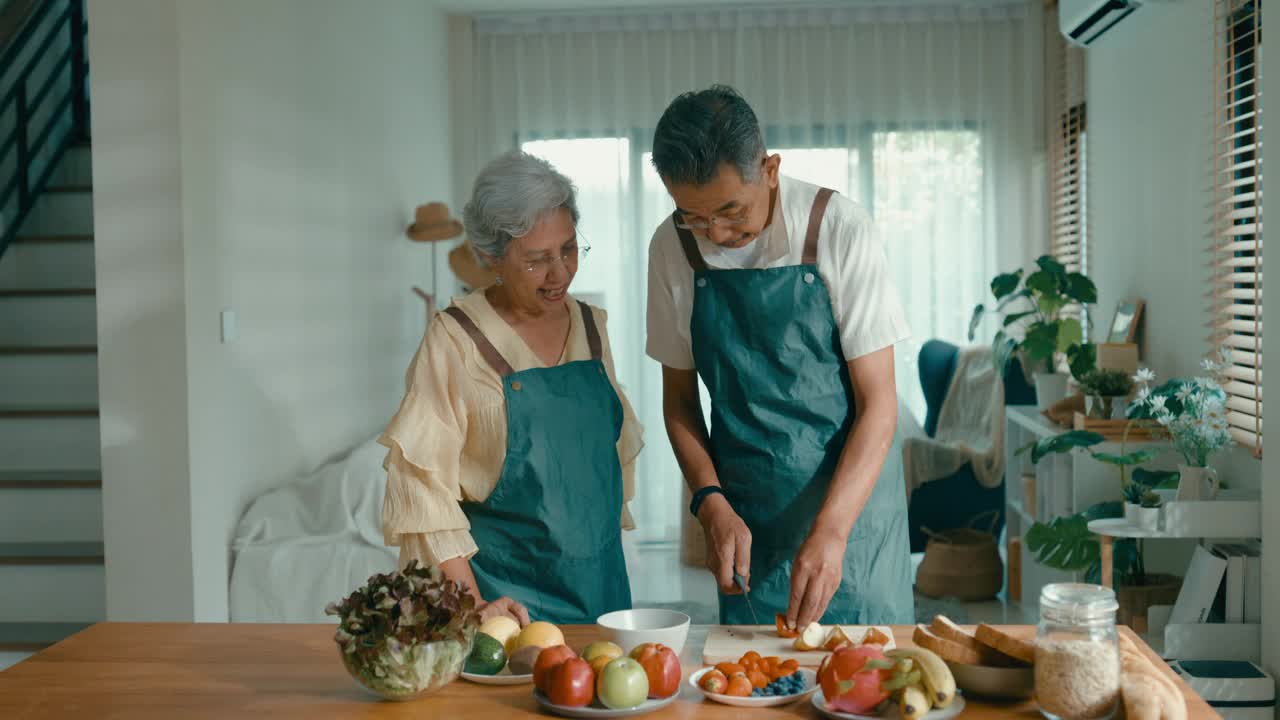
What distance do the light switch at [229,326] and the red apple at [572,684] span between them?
8.86 ft

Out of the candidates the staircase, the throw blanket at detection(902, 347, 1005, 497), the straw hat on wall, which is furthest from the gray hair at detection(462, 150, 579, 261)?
the straw hat on wall

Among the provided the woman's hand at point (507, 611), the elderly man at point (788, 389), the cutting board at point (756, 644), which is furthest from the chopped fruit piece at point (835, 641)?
the woman's hand at point (507, 611)

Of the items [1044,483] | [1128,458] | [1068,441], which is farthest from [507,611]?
[1044,483]

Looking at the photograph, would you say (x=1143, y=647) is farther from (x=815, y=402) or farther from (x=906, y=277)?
(x=906, y=277)

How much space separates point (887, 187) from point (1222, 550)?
3757 mm

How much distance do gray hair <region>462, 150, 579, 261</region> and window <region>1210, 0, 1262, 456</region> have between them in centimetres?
217

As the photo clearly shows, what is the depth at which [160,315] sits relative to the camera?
340 centimetres

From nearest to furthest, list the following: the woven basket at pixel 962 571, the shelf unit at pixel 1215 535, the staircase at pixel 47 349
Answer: the shelf unit at pixel 1215 535
the staircase at pixel 47 349
the woven basket at pixel 962 571

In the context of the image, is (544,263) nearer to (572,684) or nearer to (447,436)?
(447,436)

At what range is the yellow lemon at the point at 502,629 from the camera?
4.99ft

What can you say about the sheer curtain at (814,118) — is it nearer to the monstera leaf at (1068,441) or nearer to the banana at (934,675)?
the monstera leaf at (1068,441)

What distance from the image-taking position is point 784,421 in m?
1.87

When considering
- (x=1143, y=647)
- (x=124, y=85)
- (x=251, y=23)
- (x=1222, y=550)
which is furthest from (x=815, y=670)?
(x=251, y=23)

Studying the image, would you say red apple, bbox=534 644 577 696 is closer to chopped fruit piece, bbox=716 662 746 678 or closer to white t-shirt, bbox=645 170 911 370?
chopped fruit piece, bbox=716 662 746 678
